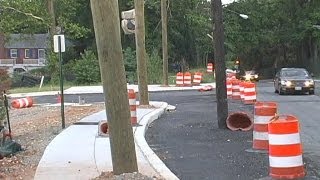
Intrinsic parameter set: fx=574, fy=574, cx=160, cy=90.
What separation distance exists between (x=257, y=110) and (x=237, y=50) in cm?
6542

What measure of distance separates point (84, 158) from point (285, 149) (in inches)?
146

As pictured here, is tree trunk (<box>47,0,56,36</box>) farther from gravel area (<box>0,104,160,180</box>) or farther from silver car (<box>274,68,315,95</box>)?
gravel area (<box>0,104,160,180</box>)

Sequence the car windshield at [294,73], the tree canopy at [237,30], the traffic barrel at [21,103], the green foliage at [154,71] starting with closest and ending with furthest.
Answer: the traffic barrel at [21,103] → the car windshield at [294,73] → the green foliage at [154,71] → the tree canopy at [237,30]

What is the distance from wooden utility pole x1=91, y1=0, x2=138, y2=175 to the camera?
739 cm

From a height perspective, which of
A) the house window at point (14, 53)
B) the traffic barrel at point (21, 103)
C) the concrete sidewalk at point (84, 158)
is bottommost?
the traffic barrel at point (21, 103)

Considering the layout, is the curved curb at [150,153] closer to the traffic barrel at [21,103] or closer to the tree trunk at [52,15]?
the traffic barrel at [21,103]

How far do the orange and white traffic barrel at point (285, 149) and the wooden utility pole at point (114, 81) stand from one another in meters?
1.96

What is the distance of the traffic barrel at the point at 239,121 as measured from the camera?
14.0 metres

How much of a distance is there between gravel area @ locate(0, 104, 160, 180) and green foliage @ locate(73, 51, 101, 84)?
2821 cm

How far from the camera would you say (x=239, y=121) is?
14.4 meters

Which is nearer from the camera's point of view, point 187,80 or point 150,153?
point 150,153

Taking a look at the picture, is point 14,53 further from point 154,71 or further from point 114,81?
point 114,81

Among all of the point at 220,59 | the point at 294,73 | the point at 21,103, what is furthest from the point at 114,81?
the point at 294,73

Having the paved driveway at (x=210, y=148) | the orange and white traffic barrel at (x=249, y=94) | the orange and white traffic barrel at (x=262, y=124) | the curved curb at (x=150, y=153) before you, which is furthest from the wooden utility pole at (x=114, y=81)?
the orange and white traffic barrel at (x=249, y=94)
